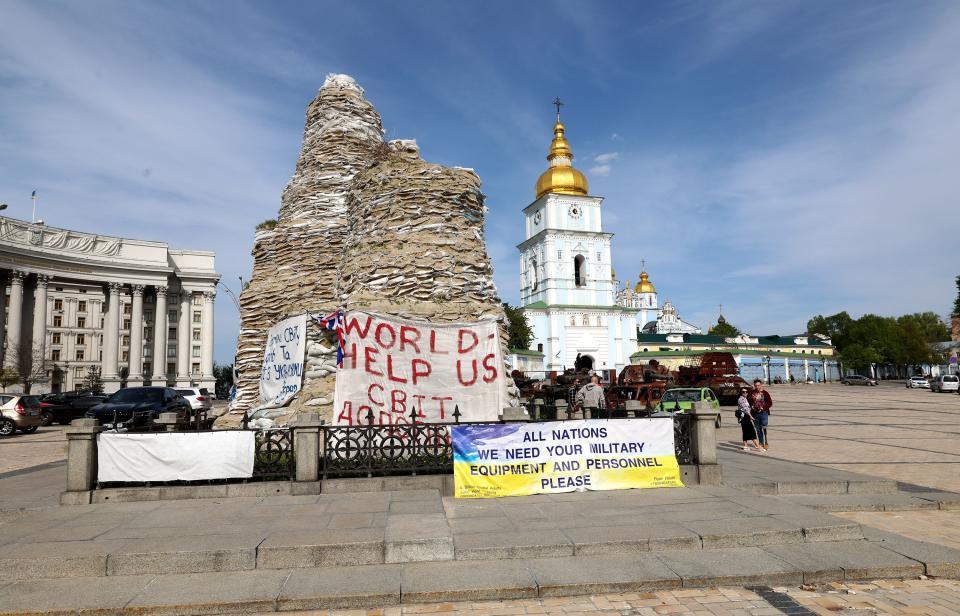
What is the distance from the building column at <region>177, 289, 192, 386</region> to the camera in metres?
79.3

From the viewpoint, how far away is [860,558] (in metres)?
5.81

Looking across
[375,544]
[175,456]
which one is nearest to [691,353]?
[175,456]

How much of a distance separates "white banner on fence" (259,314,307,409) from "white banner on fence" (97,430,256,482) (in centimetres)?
338

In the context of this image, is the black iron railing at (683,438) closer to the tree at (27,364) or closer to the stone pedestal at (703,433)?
the stone pedestal at (703,433)

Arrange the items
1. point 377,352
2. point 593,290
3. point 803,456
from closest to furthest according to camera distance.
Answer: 1. point 377,352
2. point 803,456
3. point 593,290

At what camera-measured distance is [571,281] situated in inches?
2844

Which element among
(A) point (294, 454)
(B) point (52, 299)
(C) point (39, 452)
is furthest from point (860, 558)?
(B) point (52, 299)

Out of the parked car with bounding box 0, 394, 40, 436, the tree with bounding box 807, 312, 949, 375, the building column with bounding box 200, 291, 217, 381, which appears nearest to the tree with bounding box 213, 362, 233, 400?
the building column with bounding box 200, 291, 217, 381

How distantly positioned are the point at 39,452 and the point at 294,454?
12105 mm

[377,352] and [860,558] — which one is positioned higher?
[377,352]

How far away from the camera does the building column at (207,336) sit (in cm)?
8550

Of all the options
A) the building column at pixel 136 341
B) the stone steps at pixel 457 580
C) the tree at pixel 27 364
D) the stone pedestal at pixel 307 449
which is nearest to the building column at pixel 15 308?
the tree at pixel 27 364

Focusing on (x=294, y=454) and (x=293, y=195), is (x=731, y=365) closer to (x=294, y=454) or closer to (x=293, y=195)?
(x=293, y=195)

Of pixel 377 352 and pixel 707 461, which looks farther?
pixel 377 352
